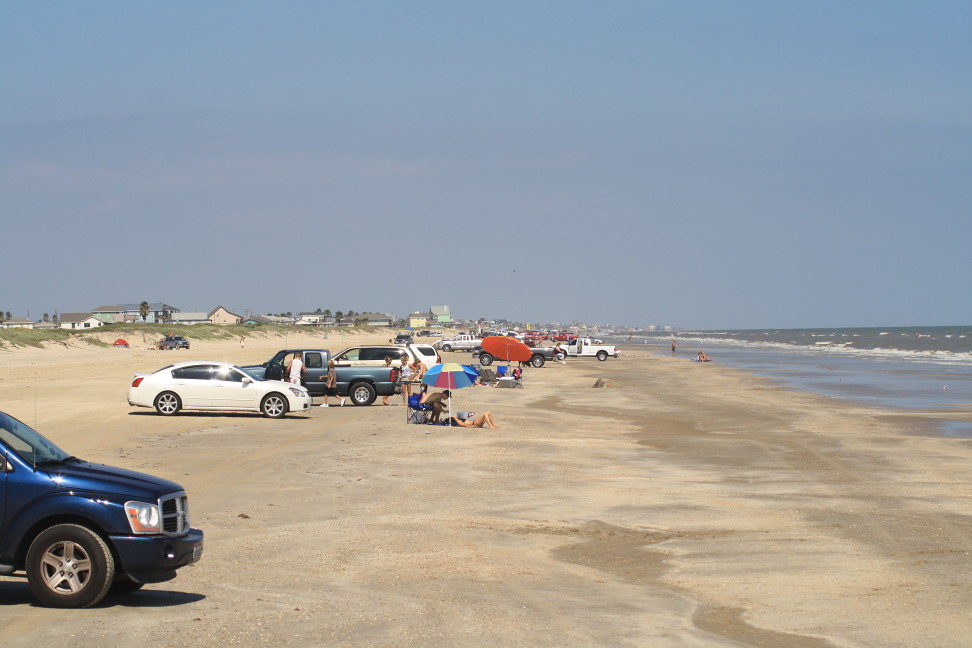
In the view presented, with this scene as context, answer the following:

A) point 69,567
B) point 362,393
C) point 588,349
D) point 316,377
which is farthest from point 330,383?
point 588,349

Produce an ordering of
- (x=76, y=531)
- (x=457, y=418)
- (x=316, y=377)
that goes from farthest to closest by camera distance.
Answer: (x=316, y=377) → (x=457, y=418) → (x=76, y=531)

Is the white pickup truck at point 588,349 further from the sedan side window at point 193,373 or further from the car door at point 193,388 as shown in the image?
the car door at point 193,388

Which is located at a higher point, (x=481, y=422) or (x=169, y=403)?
(x=169, y=403)

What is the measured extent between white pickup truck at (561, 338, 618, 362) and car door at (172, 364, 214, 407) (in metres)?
49.4

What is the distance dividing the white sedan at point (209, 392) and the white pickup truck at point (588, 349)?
160 feet

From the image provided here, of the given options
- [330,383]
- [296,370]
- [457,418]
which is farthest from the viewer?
[330,383]

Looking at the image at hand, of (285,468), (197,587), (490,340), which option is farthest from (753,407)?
(197,587)

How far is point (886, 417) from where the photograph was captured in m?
29.0

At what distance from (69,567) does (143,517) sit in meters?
0.68

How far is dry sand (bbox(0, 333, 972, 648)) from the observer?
798 centimetres

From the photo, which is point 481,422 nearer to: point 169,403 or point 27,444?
point 169,403

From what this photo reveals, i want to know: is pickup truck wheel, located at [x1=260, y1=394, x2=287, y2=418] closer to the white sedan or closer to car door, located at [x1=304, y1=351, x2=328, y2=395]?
the white sedan

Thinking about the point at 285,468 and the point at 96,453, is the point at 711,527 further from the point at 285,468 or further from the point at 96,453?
the point at 96,453

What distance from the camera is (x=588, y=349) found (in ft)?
245
